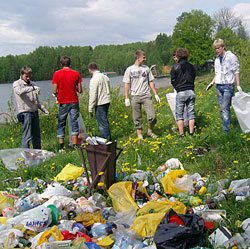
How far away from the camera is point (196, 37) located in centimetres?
5941

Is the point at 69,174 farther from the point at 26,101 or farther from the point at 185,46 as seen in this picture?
the point at 185,46

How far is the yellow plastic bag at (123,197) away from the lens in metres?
3.28

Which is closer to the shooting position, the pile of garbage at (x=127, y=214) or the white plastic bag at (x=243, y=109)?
the pile of garbage at (x=127, y=214)

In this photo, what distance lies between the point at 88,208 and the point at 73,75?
362 cm

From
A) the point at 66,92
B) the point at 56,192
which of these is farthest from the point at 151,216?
the point at 66,92

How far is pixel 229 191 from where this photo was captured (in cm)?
330

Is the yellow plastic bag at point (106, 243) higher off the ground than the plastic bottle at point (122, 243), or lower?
lower

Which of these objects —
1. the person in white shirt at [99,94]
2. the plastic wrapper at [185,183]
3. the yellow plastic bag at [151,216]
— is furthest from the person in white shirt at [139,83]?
the yellow plastic bag at [151,216]

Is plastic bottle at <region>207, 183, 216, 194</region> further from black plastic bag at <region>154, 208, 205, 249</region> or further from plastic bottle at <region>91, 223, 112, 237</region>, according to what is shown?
plastic bottle at <region>91, 223, 112, 237</region>

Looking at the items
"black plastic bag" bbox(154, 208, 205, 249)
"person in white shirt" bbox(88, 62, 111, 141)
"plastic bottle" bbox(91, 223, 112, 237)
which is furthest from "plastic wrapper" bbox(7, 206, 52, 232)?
"person in white shirt" bbox(88, 62, 111, 141)

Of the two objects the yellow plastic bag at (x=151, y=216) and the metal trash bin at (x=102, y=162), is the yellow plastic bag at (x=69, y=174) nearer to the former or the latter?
the metal trash bin at (x=102, y=162)

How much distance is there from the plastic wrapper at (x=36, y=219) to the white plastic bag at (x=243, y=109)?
3.76 meters

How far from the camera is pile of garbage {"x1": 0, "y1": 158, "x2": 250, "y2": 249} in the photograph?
99.3 inches

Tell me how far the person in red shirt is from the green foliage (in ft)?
182
